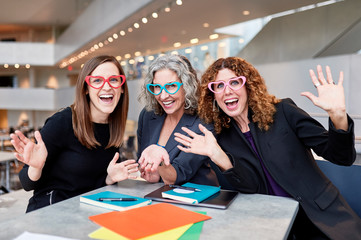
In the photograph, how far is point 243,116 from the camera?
78.8 inches

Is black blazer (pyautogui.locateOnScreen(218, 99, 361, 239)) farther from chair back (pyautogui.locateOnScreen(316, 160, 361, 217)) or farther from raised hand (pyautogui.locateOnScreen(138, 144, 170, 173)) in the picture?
raised hand (pyautogui.locateOnScreen(138, 144, 170, 173))

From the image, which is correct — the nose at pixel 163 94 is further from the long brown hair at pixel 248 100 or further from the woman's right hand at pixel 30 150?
the woman's right hand at pixel 30 150

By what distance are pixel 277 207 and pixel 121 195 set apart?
0.72 m

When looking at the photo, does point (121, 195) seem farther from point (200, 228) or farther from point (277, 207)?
point (277, 207)

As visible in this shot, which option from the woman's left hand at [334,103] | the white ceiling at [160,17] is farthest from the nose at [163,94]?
the white ceiling at [160,17]

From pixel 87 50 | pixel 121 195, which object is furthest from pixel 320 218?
pixel 87 50

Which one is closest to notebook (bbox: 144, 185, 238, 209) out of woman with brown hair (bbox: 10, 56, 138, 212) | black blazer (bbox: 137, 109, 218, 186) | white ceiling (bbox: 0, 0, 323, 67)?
woman with brown hair (bbox: 10, 56, 138, 212)

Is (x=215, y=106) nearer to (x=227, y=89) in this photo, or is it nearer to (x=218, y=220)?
(x=227, y=89)

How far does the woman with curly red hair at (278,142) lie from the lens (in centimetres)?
161

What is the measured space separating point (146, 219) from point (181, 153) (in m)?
0.91

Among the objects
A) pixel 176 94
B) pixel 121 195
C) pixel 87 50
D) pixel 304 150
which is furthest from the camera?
pixel 87 50

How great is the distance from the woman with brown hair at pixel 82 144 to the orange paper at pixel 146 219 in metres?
0.48

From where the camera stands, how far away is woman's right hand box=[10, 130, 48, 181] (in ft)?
5.23

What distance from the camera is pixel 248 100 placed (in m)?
2.00
